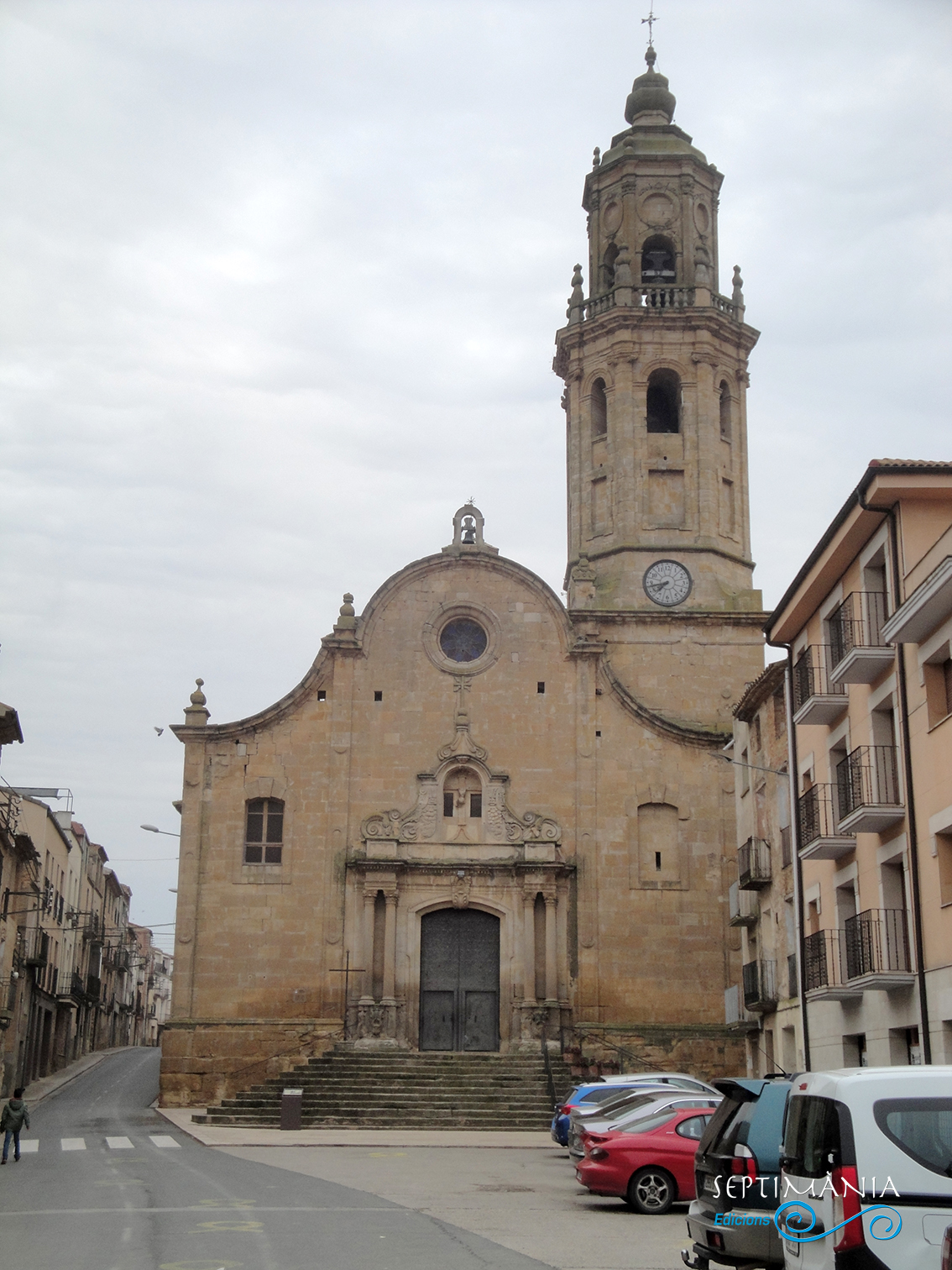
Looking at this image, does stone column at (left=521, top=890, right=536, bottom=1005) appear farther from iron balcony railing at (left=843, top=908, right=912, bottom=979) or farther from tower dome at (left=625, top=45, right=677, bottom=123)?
tower dome at (left=625, top=45, right=677, bottom=123)

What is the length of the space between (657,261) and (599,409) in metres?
4.74

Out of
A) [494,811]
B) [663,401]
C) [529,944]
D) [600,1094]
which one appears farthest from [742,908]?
[663,401]

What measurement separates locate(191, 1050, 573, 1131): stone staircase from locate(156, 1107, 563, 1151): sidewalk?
44cm

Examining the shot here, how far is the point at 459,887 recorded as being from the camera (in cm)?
3525

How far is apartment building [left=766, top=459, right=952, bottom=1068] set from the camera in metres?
19.2

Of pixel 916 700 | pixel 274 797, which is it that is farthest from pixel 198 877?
pixel 916 700

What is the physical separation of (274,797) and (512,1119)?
10072 mm

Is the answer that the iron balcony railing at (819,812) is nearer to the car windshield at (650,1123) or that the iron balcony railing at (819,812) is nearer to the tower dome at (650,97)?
the car windshield at (650,1123)

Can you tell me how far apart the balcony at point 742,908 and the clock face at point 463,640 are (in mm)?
8669

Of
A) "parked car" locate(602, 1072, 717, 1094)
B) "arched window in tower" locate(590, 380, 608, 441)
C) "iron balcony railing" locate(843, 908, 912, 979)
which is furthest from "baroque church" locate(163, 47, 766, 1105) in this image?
"iron balcony railing" locate(843, 908, 912, 979)

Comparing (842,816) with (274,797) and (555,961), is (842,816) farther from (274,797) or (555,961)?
(274,797)

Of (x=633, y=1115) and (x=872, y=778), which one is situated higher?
(x=872, y=778)

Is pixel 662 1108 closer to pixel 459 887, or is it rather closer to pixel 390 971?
pixel 390 971

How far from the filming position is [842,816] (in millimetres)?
22391
